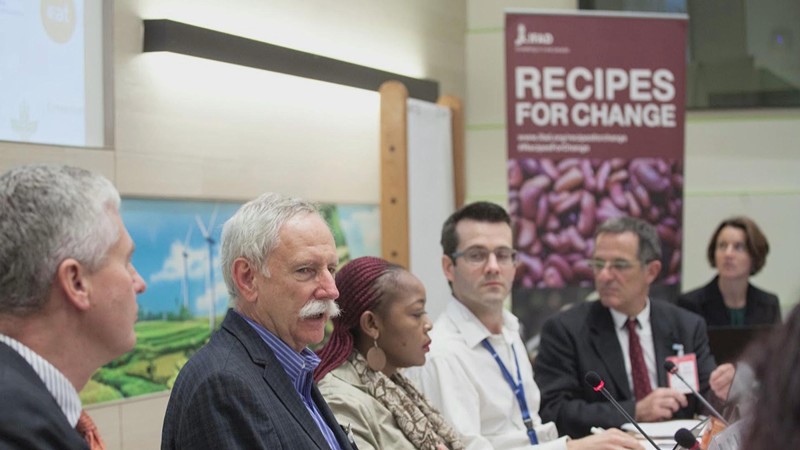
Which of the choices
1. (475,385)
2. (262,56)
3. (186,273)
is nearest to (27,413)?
(475,385)

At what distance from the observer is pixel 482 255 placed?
12.8 feet

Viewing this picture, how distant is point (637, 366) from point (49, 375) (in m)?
2.95

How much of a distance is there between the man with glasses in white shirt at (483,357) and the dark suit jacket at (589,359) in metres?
0.25

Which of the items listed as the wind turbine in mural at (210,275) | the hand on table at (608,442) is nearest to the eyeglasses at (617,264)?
the hand on table at (608,442)

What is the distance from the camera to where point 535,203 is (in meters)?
6.05

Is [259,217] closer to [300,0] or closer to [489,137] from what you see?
[300,0]

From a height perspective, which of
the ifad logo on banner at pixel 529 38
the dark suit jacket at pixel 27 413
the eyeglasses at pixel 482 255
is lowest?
the dark suit jacket at pixel 27 413

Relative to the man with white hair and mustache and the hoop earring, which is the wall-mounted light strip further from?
the man with white hair and mustache

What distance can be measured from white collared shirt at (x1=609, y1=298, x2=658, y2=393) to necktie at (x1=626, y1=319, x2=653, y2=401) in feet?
0.04

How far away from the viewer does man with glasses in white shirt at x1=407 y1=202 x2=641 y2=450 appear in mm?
3438

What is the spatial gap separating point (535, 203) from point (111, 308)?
15.0 ft

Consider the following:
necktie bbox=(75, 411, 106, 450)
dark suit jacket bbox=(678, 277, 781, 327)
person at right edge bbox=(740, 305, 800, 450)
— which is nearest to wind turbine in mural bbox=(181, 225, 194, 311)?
dark suit jacket bbox=(678, 277, 781, 327)

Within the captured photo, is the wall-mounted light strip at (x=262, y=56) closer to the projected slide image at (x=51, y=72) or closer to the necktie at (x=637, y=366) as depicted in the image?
the projected slide image at (x=51, y=72)

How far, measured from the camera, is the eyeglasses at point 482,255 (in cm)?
389
